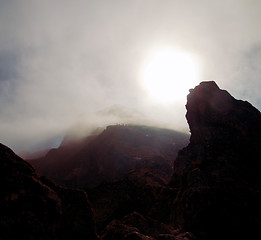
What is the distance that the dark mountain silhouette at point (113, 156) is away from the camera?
88500 millimetres

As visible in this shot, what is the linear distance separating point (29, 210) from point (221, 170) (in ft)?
41.1

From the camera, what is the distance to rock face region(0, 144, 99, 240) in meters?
6.41

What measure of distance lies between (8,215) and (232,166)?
45.5ft

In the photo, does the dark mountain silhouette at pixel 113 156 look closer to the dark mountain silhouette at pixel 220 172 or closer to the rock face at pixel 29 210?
the dark mountain silhouette at pixel 220 172

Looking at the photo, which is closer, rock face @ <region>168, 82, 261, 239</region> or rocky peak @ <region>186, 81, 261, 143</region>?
rock face @ <region>168, 82, 261, 239</region>

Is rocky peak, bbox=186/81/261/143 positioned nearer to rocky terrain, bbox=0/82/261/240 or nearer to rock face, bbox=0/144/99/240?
rocky terrain, bbox=0/82/261/240

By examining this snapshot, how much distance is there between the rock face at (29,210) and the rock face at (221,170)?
7099 millimetres

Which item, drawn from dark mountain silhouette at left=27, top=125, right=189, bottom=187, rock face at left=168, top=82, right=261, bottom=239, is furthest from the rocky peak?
dark mountain silhouette at left=27, top=125, right=189, bottom=187

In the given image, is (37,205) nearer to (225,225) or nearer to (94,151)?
(225,225)

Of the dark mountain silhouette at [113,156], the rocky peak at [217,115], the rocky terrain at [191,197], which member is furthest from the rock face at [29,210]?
the dark mountain silhouette at [113,156]

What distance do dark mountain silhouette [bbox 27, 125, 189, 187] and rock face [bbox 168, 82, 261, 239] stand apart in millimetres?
54273

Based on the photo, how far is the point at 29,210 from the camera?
6973 mm

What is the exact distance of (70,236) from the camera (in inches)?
347

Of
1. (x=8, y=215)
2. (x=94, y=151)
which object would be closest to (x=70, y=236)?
(x=8, y=215)
